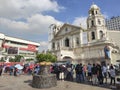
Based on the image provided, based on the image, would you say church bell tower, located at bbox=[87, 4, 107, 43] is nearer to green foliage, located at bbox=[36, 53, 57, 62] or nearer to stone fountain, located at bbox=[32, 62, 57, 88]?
green foliage, located at bbox=[36, 53, 57, 62]

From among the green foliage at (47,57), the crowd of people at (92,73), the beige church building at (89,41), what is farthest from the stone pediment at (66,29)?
the crowd of people at (92,73)

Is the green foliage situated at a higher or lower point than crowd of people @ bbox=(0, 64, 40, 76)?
higher

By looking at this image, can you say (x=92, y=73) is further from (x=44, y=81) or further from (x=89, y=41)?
(x=89, y=41)

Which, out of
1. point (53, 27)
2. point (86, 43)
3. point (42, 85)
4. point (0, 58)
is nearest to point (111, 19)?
point (53, 27)

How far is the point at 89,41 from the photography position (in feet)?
149

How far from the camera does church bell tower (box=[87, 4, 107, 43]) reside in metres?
44.0

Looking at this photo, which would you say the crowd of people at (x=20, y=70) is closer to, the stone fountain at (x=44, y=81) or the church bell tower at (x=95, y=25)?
the stone fountain at (x=44, y=81)

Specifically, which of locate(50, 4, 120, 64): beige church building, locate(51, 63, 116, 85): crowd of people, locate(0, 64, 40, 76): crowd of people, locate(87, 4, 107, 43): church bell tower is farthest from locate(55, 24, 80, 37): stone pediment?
locate(51, 63, 116, 85): crowd of people

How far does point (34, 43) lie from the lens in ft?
277

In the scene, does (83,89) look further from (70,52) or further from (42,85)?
(70,52)

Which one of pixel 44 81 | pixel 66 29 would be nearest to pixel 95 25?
pixel 66 29

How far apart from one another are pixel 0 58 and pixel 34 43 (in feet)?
103

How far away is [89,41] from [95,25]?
16.1ft

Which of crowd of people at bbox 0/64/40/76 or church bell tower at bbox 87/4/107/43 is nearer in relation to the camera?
crowd of people at bbox 0/64/40/76
